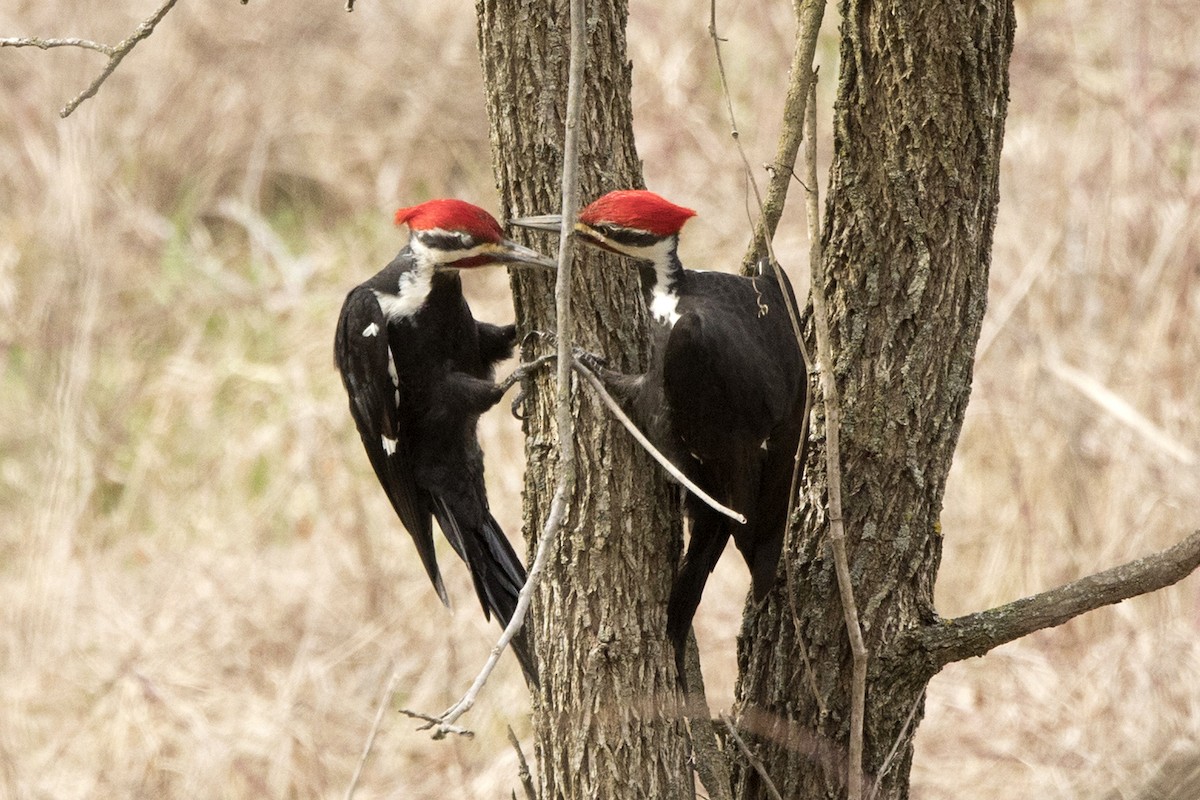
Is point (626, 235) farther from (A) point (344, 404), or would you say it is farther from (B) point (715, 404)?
(A) point (344, 404)

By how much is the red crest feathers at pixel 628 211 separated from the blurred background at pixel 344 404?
231cm

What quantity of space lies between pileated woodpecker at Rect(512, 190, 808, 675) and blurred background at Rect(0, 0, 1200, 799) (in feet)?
5.94

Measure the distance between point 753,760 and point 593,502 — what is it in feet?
1.84

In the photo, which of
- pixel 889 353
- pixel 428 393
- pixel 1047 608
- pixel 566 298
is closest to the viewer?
pixel 566 298

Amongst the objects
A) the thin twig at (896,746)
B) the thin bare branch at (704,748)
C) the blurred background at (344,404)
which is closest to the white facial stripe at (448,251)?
the thin bare branch at (704,748)

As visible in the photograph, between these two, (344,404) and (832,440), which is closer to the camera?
(832,440)

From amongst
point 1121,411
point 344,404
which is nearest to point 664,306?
point 1121,411

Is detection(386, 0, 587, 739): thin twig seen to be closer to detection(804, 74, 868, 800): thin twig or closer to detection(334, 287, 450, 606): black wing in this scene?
detection(804, 74, 868, 800): thin twig

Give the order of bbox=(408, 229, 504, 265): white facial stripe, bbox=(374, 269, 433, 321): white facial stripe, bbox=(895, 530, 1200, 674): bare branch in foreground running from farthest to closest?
bbox=(374, 269, 433, 321): white facial stripe
bbox=(408, 229, 504, 265): white facial stripe
bbox=(895, 530, 1200, 674): bare branch in foreground

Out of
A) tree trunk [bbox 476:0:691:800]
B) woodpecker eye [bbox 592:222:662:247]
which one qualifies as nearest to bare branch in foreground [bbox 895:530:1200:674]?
tree trunk [bbox 476:0:691:800]

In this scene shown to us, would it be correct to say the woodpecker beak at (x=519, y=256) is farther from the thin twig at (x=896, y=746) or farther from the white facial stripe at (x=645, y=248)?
the thin twig at (x=896, y=746)

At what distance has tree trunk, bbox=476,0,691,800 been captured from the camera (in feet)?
7.54

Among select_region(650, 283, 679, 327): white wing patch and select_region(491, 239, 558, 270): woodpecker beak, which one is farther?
select_region(650, 283, 679, 327): white wing patch

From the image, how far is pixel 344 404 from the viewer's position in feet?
18.8
